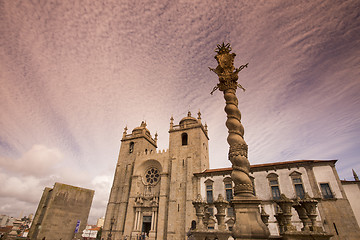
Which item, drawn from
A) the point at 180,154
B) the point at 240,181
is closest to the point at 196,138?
the point at 180,154

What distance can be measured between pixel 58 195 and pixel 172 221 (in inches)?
721

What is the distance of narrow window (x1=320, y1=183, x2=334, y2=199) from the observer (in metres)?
18.4

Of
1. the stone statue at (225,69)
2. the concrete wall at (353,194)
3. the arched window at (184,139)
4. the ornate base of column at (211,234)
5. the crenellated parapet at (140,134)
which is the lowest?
the ornate base of column at (211,234)

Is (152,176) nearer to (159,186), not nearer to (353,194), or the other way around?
(159,186)

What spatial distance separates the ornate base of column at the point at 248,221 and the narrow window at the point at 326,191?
16.8 meters

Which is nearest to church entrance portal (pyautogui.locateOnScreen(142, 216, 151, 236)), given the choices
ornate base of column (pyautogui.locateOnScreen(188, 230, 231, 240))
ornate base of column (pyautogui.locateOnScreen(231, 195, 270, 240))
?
ornate base of column (pyautogui.locateOnScreen(188, 230, 231, 240))

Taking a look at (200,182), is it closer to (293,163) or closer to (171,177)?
(171,177)

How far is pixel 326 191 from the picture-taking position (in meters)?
18.7

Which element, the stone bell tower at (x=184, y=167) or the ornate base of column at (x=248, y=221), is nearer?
the ornate base of column at (x=248, y=221)

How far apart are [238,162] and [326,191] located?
686 inches

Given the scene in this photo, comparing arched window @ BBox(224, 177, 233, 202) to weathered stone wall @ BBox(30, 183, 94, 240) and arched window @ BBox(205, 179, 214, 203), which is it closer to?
arched window @ BBox(205, 179, 214, 203)

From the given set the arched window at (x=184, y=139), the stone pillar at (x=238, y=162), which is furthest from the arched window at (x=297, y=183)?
the arched window at (x=184, y=139)

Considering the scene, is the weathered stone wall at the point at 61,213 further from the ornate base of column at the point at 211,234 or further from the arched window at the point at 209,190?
the ornate base of column at the point at 211,234

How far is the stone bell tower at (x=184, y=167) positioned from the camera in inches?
958
